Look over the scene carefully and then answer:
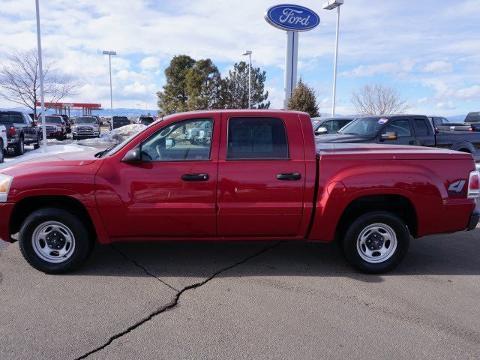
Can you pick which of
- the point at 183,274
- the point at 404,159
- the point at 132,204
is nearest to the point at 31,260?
the point at 132,204

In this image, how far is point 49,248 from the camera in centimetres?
470

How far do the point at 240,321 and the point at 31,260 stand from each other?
2.51m

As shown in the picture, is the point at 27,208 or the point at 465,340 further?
the point at 27,208

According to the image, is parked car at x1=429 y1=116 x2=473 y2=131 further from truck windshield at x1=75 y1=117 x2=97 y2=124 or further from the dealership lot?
truck windshield at x1=75 y1=117 x2=97 y2=124

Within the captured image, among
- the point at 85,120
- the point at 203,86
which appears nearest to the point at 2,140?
the point at 85,120

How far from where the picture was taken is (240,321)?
3.66 m

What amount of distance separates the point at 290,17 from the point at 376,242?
2650cm

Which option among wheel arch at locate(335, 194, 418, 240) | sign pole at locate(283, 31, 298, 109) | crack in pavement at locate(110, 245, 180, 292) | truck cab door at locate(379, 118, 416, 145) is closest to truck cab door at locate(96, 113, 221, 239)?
crack in pavement at locate(110, 245, 180, 292)

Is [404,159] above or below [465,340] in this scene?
above

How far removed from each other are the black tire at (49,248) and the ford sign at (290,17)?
26.4 metres

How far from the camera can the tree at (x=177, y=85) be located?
41156mm

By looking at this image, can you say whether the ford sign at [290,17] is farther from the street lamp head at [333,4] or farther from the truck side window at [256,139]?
the truck side window at [256,139]

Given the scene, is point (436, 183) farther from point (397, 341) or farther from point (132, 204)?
point (132, 204)

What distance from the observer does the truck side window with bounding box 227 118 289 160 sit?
457cm
